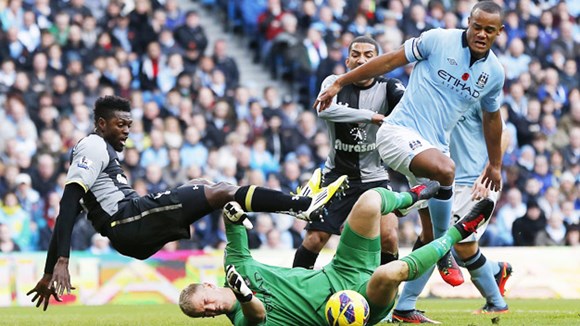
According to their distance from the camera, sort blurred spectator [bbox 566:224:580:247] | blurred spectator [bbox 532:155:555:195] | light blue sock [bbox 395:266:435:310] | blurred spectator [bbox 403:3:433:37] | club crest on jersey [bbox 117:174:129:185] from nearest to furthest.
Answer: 1. club crest on jersey [bbox 117:174:129:185]
2. light blue sock [bbox 395:266:435:310]
3. blurred spectator [bbox 566:224:580:247]
4. blurred spectator [bbox 532:155:555:195]
5. blurred spectator [bbox 403:3:433:37]

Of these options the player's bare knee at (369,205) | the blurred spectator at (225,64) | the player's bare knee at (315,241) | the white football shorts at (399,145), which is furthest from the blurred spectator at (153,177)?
the player's bare knee at (369,205)

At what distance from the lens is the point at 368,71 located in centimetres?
1092

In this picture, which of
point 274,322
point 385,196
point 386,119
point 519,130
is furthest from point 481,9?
point 519,130

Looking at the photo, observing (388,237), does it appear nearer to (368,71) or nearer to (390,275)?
(368,71)

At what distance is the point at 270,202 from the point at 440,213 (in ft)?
6.38

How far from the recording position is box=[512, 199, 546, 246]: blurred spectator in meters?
18.4

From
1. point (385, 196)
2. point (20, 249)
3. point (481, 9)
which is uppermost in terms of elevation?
point (481, 9)

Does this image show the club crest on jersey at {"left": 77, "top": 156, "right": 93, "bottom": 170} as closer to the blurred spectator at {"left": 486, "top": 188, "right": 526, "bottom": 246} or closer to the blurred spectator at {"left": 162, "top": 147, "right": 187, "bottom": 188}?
the blurred spectator at {"left": 162, "top": 147, "right": 187, "bottom": 188}

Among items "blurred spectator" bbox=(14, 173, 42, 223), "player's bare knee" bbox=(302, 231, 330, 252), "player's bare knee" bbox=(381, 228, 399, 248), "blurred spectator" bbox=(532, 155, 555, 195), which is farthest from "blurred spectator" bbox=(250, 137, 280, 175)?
"player's bare knee" bbox=(381, 228, 399, 248)

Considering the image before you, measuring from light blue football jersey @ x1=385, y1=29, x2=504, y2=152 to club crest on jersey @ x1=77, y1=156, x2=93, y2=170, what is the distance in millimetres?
2833

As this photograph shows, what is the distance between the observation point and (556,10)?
24.0 m

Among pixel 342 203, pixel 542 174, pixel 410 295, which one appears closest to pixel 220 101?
pixel 542 174

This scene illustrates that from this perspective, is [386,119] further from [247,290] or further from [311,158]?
[311,158]

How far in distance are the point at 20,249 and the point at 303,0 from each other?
313 inches
